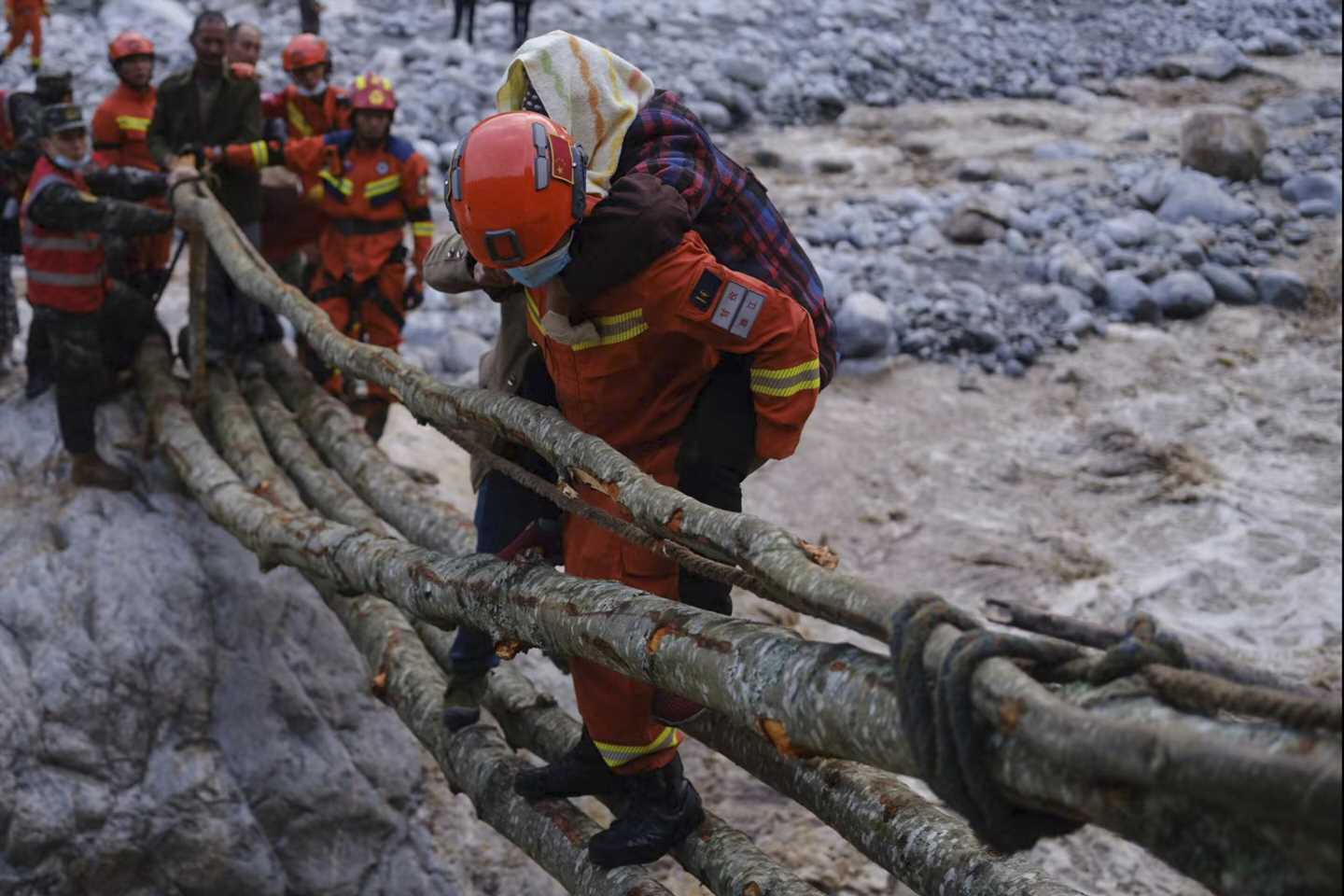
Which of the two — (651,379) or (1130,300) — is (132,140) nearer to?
(651,379)

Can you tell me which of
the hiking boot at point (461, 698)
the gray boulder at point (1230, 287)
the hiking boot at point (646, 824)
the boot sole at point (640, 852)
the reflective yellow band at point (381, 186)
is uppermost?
the reflective yellow band at point (381, 186)

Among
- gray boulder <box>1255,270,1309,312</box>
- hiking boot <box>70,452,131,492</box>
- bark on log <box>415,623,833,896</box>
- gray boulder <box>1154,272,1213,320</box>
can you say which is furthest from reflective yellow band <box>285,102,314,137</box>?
gray boulder <box>1255,270,1309,312</box>

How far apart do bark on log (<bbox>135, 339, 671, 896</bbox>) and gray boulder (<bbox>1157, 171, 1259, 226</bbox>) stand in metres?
8.84

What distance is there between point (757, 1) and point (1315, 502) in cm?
1143

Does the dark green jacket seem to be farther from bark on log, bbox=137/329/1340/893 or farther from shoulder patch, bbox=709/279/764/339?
shoulder patch, bbox=709/279/764/339

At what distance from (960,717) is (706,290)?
1169 millimetres

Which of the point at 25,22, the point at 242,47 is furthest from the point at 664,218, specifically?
the point at 25,22

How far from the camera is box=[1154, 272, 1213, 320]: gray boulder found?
33.0 feet

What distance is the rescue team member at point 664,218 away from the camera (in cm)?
258

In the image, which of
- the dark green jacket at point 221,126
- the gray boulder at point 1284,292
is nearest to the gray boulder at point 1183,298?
the gray boulder at point 1284,292

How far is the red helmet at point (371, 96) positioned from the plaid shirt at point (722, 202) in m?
2.97

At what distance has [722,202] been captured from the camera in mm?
2951

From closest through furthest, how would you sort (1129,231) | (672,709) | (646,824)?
(672,709)
(646,824)
(1129,231)

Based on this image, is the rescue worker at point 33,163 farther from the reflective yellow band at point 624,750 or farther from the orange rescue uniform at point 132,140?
the reflective yellow band at point 624,750
